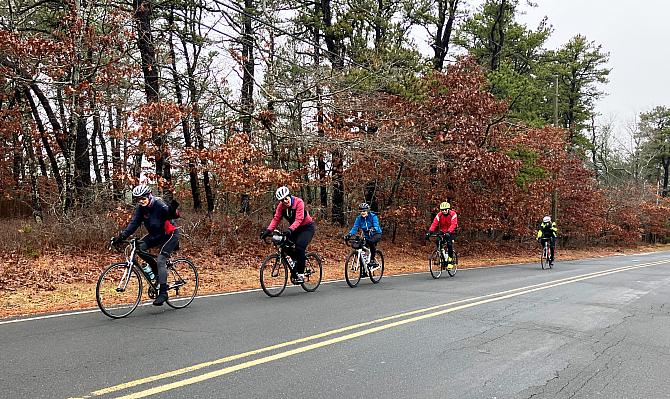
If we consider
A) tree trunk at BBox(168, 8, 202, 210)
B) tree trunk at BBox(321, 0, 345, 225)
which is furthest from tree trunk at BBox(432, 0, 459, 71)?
tree trunk at BBox(168, 8, 202, 210)

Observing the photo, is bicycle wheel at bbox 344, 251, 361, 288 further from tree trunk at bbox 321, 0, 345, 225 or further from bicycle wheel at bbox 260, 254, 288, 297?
tree trunk at bbox 321, 0, 345, 225

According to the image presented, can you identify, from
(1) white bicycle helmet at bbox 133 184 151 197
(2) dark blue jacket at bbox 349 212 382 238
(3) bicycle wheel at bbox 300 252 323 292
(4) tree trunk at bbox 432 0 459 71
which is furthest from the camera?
(4) tree trunk at bbox 432 0 459 71

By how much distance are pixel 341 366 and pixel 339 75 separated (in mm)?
13349

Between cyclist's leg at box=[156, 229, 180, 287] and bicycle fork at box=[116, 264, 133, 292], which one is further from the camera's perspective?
cyclist's leg at box=[156, 229, 180, 287]

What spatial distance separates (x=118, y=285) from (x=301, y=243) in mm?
3542

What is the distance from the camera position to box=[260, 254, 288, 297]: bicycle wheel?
32.6 ft

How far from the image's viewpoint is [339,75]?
17.3 metres

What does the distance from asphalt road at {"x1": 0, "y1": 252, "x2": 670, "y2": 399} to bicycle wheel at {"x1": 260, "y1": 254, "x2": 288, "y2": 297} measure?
1.06 ft

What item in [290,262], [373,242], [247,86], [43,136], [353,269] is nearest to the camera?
[290,262]

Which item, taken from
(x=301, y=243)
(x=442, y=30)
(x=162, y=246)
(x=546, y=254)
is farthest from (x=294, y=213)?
(x=442, y=30)

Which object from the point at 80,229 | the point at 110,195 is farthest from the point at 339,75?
the point at 80,229

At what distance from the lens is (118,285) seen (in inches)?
322

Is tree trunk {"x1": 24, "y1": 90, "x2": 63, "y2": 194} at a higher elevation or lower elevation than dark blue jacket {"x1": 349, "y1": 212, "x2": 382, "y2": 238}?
higher

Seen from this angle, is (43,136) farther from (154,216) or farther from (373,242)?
(373,242)
